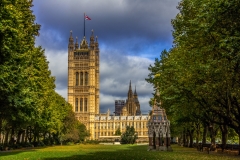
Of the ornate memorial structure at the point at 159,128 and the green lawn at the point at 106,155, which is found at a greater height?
the ornate memorial structure at the point at 159,128

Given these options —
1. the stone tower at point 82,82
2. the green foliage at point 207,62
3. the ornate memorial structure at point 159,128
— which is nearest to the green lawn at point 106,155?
the green foliage at point 207,62

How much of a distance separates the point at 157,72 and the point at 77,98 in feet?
470

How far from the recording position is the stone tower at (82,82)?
600 feet

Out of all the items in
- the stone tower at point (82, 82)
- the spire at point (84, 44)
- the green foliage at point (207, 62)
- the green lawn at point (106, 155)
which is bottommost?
the green lawn at point (106, 155)

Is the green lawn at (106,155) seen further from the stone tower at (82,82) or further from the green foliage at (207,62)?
the stone tower at (82,82)

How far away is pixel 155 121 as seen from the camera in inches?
1815

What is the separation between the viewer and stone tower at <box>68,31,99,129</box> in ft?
600

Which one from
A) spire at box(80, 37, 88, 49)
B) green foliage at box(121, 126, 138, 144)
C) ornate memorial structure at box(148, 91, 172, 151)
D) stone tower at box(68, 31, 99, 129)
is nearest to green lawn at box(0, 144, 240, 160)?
ornate memorial structure at box(148, 91, 172, 151)

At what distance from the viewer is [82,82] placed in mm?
184500

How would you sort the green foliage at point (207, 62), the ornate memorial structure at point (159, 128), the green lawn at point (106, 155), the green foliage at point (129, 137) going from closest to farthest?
the green foliage at point (207, 62) → the green lawn at point (106, 155) → the ornate memorial structure at point (159, 128) → the green foliage at point (129, 137)

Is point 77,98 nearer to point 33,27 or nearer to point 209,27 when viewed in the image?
point 33,27

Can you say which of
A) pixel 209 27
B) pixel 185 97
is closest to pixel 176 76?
pixel 185 97

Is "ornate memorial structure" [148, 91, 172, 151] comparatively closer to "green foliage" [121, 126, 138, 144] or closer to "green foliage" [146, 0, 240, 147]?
"green foliage" [146, 0, 240, 147]

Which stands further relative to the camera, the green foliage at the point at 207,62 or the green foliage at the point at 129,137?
the green foliage at the point at 129,137
